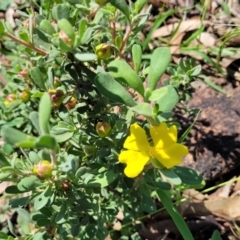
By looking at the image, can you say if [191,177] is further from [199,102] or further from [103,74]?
[199,102]

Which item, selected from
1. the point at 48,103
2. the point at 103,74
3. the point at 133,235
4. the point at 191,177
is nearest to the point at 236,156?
the point at 133,235

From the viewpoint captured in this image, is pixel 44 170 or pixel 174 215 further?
pixel 174 215

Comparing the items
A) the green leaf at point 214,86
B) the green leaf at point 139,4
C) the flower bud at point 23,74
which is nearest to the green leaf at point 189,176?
the green leaf at point 139,4

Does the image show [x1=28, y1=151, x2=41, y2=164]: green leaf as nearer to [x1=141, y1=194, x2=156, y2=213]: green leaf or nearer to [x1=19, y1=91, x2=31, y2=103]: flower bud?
[x1=141, y1=194, x2=156, y2=213]: green leaf

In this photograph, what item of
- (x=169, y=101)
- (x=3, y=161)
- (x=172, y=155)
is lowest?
(x=3, y=161)

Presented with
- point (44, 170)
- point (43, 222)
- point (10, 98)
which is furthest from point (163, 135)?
point (10, 98)

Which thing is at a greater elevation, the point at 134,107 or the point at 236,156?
the point at 134,107

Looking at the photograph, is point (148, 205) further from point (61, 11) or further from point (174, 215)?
point (61, 11)

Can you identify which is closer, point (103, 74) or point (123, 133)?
point (103, 74)
